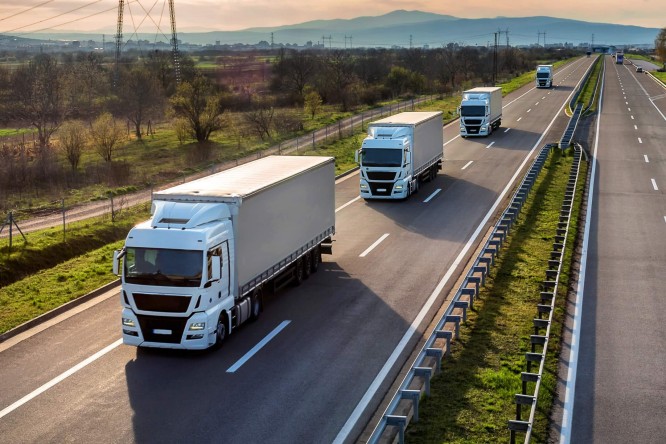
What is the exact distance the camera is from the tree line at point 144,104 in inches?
2009

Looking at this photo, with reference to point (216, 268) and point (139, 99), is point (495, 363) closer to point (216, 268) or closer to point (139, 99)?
point (216, 268)

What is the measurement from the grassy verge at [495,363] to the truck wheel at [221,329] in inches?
182

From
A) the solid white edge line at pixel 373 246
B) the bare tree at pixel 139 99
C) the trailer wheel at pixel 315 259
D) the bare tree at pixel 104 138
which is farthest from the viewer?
the bare tree at pixel 139 99

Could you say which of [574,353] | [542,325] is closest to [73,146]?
[542,325]

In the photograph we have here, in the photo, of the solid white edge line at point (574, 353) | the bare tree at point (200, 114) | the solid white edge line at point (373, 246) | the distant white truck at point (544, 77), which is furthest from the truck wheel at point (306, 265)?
the distant white truck at point (544, 77)

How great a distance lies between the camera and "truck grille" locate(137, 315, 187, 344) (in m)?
15.4

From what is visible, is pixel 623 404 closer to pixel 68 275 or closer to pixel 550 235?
pixel 550 235

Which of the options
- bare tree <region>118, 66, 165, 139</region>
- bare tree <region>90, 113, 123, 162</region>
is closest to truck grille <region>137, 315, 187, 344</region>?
bare tree <region>90, 113, 123, 162</region>

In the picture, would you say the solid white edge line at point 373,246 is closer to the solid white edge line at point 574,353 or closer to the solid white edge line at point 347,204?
the solid white edge line at point 347,204

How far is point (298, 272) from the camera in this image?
20.5 meters

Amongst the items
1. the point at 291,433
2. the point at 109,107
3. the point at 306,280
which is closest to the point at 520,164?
the point at 306,280

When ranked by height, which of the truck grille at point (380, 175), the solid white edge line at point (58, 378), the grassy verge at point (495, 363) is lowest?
the solid white edge line at point (58, 378)

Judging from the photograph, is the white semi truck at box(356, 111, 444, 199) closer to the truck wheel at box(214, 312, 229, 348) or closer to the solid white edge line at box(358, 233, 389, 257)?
the solid white edge line at box(358, 233, 389, 257)

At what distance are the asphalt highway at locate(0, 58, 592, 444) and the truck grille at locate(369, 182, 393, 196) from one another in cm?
688
